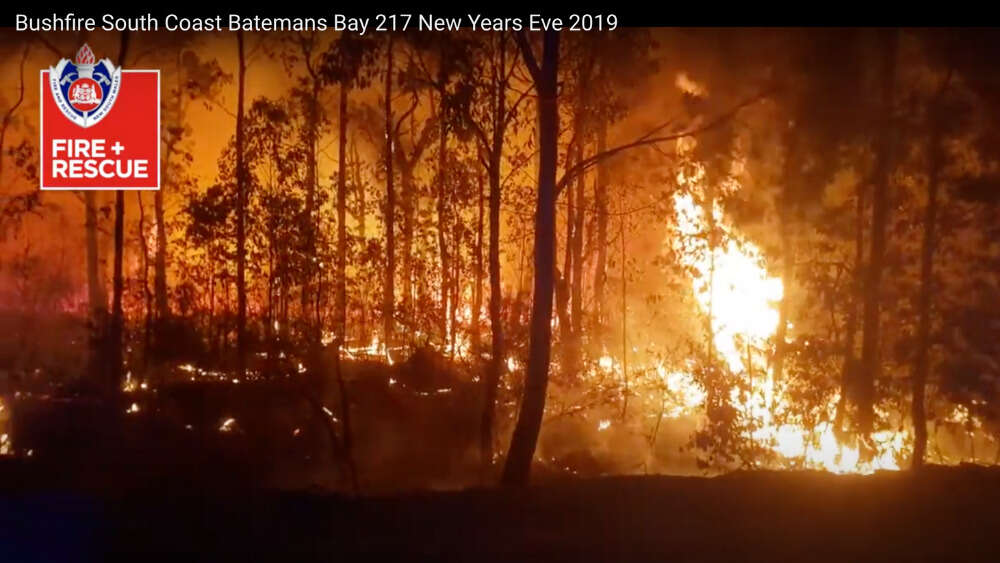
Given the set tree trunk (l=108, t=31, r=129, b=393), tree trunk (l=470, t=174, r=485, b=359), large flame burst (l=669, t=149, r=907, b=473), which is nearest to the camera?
tree trunk (l=108, t=31, r=129, b=393)

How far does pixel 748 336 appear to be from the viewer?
57.7 ft

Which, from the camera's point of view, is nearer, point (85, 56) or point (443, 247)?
point (85, 56)

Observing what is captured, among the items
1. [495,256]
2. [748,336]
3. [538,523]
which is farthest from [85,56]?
[748,336]

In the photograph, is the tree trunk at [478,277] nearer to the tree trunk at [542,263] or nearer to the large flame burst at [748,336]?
the large flame burst at [748,336]

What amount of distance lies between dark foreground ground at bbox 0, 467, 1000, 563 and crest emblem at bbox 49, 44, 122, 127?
5671 millimetres

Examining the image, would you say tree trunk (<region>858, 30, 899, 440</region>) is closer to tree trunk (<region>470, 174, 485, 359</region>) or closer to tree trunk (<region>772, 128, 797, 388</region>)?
tree trunk (<region>772, 128, 797, 388</region>)

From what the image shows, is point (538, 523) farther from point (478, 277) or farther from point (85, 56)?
point (85, 56)

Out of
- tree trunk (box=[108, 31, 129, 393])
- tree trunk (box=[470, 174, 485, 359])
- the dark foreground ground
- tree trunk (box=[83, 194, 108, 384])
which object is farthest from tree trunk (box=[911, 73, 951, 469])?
tree trunk (box=[83, 194, 108, 384])

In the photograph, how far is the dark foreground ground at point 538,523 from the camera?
6508 millimetres

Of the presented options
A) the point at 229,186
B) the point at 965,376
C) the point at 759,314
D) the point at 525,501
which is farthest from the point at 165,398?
the point at 965,376

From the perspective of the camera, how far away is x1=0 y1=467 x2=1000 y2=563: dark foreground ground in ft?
21.4

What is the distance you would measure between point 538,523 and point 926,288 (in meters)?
12.3

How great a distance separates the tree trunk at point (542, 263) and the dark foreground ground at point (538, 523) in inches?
99.8

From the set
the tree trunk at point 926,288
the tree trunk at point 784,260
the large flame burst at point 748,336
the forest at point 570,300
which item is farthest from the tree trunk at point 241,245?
the tree trunk at point 926,288
